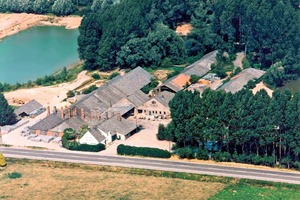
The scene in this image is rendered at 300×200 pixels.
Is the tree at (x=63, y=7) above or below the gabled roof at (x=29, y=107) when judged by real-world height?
above

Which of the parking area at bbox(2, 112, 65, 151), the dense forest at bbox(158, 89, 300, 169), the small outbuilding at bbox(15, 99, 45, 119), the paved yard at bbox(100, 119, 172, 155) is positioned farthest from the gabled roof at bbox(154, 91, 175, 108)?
the small outbuilding at bbox(15, 99, 45, 119)

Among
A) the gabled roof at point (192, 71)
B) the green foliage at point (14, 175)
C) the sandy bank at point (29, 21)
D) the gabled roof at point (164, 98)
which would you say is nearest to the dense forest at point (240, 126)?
the gabled roof at point (164, 98)

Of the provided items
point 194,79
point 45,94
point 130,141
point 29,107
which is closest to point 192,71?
point 194,79

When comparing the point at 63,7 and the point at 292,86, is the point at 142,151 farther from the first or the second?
the point at 63,7

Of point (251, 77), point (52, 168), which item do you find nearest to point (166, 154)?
point (52, 168)

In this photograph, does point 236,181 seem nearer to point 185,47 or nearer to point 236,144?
point 236,144

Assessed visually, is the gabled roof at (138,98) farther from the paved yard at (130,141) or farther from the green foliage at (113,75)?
the green foliage at (113,75)

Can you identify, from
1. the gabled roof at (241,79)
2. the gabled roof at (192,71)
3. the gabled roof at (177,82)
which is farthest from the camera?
the gabled roof at (192,71)
